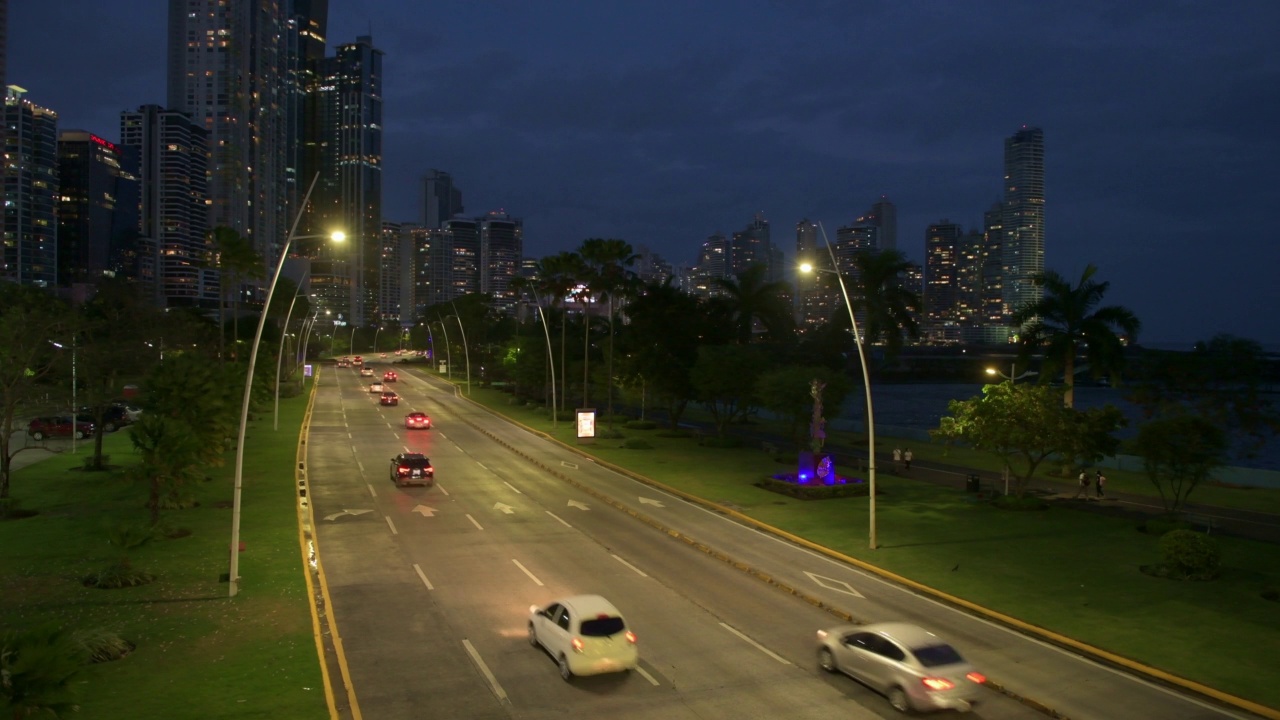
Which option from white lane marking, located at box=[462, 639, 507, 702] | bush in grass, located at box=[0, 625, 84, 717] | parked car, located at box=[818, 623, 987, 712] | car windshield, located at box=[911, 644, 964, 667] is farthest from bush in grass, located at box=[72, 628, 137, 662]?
car windshield, located at box=[911, 644, 964, 667]

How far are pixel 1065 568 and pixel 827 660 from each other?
11787 millimetres

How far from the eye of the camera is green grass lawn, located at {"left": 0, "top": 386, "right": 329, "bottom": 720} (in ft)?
47.9

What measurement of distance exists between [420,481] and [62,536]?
13563mm

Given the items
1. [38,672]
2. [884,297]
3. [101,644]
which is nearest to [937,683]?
[38,672]

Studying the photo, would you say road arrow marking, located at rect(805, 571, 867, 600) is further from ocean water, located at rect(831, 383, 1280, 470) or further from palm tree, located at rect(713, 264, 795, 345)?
palm tree, located at rect(713, 264, 795, 345)

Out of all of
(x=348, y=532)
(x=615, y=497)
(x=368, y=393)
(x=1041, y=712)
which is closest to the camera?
(x=1041, y=712)

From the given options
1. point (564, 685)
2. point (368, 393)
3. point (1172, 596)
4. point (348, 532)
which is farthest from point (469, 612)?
point (368, 393)

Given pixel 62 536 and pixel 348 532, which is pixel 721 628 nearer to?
pixel 348 532

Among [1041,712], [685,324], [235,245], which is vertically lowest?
[1041,712]

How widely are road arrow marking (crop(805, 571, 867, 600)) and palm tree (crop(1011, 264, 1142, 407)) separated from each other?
2637 centimetres

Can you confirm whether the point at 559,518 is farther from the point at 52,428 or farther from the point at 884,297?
the point at 52,428

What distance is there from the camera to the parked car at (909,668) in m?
14.6

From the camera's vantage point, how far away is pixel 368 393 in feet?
303

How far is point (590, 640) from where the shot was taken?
15.8m
